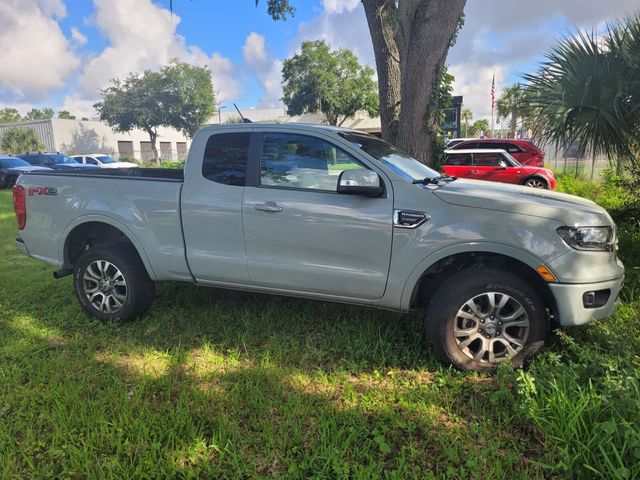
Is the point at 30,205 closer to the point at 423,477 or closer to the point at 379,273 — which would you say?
the point at 379,273

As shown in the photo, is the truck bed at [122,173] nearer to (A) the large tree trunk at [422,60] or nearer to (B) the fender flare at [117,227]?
(B) the fender flare at [117,227]

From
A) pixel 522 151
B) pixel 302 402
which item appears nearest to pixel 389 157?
pixel 302 402

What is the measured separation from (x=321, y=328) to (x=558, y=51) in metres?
4.03

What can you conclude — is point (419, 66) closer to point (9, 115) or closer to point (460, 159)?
point (460, 159)

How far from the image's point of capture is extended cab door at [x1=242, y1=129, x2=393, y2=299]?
353 centimetres

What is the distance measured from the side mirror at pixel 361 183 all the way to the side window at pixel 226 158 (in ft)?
3.20

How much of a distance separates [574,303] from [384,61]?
18.1 ft

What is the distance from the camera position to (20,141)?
47750 millimetres

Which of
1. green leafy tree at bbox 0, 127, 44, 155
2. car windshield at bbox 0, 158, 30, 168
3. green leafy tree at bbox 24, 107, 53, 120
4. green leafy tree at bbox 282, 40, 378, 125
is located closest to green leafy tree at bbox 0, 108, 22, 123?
green leafy tree at bbox 24, 107, 53, 120

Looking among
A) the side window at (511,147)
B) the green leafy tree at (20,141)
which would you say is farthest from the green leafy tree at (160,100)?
the side window at (511,147)

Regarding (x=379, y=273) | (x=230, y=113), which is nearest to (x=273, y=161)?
(x=379, y=273)

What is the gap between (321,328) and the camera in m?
4.30

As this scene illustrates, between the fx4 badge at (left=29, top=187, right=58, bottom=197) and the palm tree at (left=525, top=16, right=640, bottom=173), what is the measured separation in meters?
5.04

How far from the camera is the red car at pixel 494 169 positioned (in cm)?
1302
